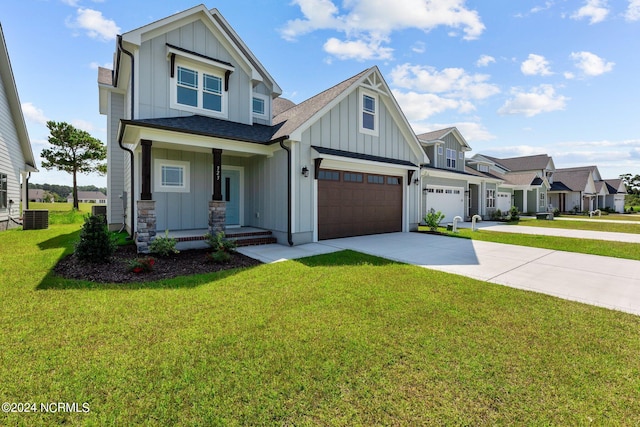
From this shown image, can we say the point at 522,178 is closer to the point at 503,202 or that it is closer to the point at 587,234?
the point at 503,202

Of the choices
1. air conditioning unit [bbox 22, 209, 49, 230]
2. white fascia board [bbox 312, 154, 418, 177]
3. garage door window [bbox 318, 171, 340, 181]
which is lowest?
air conditioning unit [bbox 22, 209, 49, 230]

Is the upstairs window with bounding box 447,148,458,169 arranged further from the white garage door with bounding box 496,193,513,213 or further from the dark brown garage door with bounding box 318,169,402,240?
the dark brown garage door with bounding box 318,169,402,240

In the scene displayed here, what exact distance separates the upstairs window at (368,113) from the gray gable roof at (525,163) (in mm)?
26859

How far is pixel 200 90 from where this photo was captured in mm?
10250

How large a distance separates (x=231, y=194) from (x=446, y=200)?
525 inches

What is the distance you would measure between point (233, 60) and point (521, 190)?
95.7 feet

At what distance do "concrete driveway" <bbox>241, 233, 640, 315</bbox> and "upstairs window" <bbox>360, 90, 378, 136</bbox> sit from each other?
180 inches

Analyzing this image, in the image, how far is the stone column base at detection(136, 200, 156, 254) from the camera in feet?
24.8

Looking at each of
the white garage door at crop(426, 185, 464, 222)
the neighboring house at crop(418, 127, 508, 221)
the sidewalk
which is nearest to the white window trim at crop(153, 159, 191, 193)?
the neighboring house at crop(418, 127, 508, 221)

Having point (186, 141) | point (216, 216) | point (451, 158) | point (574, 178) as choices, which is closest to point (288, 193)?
point (216, 216)

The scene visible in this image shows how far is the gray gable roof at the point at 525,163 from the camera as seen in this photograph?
3108 centimetres

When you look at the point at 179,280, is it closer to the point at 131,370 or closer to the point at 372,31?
the point at 131,370

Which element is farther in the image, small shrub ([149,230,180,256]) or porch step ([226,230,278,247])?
porch step ([226,230,278,247])

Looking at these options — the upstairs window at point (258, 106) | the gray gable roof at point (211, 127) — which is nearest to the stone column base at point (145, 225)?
the gray gable roof at point (211, 127)
